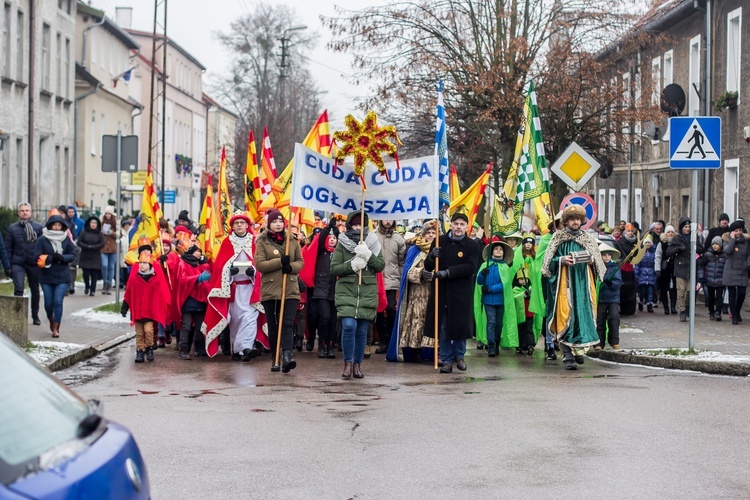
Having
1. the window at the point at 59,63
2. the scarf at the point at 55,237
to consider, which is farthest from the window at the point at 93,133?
the scarf at the point at 55,237

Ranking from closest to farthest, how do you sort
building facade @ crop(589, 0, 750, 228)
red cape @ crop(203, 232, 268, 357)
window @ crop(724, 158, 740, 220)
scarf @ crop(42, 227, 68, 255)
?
red cape @ crop(203, 232, 268, 357)
scarf @ crop(42, 227, 68, 255)
building facade @ crop(589, 0, 750, 228)
window @ crop(724, 158, 740, 220)

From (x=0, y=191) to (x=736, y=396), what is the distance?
25.8m

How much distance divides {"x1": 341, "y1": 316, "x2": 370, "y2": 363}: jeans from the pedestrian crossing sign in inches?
178

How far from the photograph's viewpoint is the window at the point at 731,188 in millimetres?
30938

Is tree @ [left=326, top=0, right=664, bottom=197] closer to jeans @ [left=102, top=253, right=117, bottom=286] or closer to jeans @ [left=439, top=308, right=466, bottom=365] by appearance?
jeans @ [left=102, top=253, right=117, bottom=286]

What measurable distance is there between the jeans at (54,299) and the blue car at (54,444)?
535 inches

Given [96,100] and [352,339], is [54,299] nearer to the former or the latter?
[352,339]

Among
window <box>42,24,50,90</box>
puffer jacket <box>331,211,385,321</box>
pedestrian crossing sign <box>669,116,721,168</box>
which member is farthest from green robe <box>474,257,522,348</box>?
window <box>42,24,50,90</box>

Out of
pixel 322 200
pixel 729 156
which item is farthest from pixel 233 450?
pixel 729 156

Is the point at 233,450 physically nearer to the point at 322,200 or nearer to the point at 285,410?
the point at 285,410

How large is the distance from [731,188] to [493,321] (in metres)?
16.5

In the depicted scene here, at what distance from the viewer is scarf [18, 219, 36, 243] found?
19.2m

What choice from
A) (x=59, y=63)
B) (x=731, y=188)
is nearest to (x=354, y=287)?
(x=731, y=188)

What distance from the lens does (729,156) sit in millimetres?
31219
